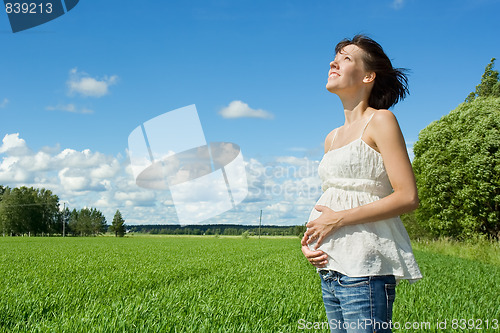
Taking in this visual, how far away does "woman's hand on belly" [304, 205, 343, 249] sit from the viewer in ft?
6.81

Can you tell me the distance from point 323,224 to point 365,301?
39 cm

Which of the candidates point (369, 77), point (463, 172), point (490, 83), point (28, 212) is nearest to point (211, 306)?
point (369, 77)

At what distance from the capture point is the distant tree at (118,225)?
117 m

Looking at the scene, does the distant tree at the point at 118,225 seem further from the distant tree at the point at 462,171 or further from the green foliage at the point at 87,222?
the distant tree at the point at 462,171

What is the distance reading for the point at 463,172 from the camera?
90.9 feet

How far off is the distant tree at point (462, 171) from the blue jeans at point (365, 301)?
27597mm

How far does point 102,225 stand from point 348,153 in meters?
132

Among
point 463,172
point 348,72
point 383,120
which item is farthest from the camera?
point 463,172

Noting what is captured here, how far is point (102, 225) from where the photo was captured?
125562 mm

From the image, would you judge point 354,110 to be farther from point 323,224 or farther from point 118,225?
point 118,225

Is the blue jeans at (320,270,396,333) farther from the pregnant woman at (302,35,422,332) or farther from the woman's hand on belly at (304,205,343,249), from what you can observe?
the woman's hand on belly at (304,205,343,249)

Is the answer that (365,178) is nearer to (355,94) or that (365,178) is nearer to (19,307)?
(355,94)

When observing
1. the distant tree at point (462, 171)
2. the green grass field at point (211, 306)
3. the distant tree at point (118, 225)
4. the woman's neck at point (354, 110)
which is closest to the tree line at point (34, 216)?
the distant tree at point (118, 225)

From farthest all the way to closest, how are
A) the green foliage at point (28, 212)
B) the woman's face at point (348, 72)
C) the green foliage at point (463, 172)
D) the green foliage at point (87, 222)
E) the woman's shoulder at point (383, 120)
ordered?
the green foliage at point (87, 222) → the green foliage at point (28, 212) → the green foliage at point (463, 172) → the woman's face at point (348, 72) → the woman's shoulder at point (383, 120)
